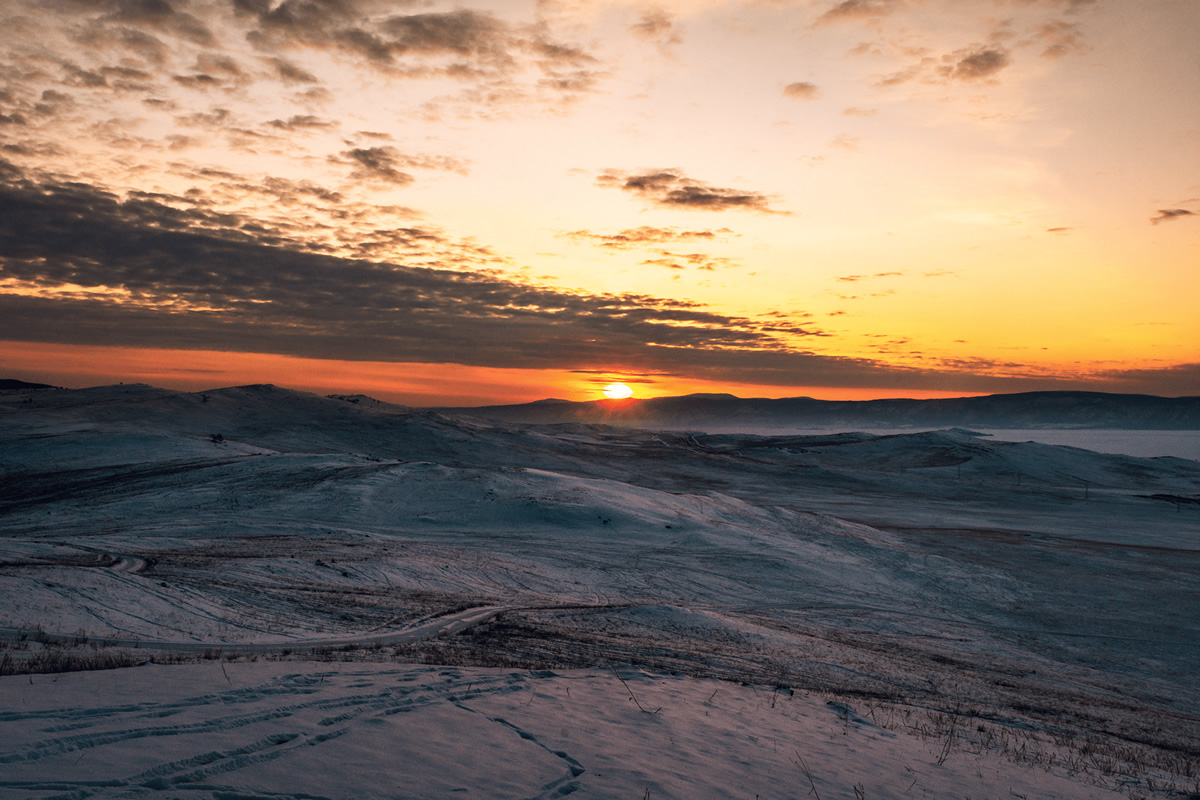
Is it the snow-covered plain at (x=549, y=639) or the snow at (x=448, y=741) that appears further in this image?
the snow-covered plain at (x=549, y=639)

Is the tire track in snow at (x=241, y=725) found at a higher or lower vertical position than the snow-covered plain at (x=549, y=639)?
higher

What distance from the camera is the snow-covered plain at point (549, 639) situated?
7.06 meters

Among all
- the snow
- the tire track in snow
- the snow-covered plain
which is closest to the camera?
the tire track in snow

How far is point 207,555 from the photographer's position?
2208cm

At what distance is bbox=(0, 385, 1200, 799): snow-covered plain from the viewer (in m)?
7.06

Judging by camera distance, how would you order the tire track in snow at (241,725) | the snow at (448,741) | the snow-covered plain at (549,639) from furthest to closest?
the snow-covered plain at (549,639) < the snow at (448,741) < the tire track in snow at (241,725)

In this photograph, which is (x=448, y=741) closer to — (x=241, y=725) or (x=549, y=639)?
(x=241, y=725)

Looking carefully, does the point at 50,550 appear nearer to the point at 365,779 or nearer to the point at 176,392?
the point at 365,779

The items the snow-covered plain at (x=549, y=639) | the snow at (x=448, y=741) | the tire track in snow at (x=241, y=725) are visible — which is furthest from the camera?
the snow-covered plain at (x=549, y=639)

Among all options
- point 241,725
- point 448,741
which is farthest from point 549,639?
point 241,725

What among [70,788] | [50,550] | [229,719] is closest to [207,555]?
[50,550]

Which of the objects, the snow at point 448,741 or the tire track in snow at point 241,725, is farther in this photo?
the snow at point 448,741

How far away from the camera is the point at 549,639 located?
1528 cm

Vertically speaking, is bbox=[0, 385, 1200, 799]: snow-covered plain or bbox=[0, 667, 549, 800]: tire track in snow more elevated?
bbox=[0, 667, 549, 800]: tire track in snow
